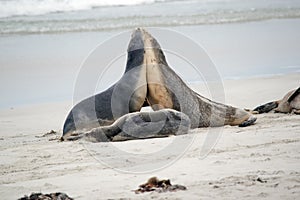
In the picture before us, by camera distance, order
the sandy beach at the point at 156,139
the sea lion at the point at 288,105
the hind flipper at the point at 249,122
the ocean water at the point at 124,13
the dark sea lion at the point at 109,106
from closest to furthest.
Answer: the sandy beach at the point at 156,139 < the dark sea lion at the point at 109,106 < the hind flipper at the point at 249,122 < the sea lion at the point at 288,105 < the ocean water at the point at 124,13

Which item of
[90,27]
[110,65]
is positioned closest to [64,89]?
[110,65]

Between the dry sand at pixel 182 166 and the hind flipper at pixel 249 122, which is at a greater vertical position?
the hind flipper at pixel 249 122

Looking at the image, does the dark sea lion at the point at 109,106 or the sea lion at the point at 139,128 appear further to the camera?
the dark sea lion at the point at 109,106

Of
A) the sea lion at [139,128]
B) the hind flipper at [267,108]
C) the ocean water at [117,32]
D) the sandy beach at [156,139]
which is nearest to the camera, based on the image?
the sandy beach at [156,139]

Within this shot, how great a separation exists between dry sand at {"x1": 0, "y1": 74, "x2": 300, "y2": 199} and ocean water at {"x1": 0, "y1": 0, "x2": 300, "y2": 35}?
12.6m

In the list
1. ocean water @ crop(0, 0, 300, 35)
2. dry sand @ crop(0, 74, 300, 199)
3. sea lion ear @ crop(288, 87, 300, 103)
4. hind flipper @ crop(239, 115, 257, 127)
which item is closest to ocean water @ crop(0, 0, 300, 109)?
ocean water @ crop(0, 0, 300, 35)

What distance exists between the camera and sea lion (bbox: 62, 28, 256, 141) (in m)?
7.65

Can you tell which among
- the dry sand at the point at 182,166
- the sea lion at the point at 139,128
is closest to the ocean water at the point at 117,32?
the sea lion at the point at 139,128

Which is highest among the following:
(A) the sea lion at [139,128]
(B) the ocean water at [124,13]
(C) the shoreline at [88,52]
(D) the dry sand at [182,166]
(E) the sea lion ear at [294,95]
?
(B) the ocean water at [124,13]

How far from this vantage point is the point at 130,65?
318 inches

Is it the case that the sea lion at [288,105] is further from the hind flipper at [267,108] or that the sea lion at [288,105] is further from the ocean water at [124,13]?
the ocean water at [124,13]

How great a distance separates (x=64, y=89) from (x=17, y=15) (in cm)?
1342

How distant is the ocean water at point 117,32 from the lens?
12.5 meters

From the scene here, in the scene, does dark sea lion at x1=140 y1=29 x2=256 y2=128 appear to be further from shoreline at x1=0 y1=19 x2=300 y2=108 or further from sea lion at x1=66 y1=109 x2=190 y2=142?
shoreline at x1=0 y1=19 x2=300 y2=108
